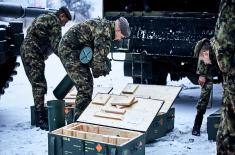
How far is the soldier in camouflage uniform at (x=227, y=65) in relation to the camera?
2.55 metres

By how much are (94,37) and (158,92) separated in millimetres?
1147

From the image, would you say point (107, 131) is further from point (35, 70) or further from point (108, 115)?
point (35, 70)

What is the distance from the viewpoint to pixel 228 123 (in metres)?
2.70

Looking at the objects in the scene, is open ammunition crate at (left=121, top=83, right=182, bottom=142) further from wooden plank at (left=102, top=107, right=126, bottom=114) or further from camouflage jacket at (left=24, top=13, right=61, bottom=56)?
camouflage jacket at (left=24, top=13, right=61, bottom=56)

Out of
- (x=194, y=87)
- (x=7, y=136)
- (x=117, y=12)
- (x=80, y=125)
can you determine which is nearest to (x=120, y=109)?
(x=80, y=125)

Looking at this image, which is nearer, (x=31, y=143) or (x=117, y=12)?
(x=31, y=143)

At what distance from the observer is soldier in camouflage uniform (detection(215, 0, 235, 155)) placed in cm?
255

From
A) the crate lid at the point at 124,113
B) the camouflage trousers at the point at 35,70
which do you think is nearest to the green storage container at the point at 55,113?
the crate lid at the point at 124,113

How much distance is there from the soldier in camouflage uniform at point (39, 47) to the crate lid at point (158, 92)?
1.12 m

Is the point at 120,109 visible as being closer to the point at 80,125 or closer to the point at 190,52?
the point at 80,125

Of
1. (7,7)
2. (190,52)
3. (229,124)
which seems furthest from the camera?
(7,7)

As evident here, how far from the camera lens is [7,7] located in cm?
770

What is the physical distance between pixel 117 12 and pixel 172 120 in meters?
2.82

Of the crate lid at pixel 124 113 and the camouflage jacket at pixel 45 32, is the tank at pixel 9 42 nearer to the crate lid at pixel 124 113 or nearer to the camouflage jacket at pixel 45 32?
the camouflage jacket at pixel 45 32
